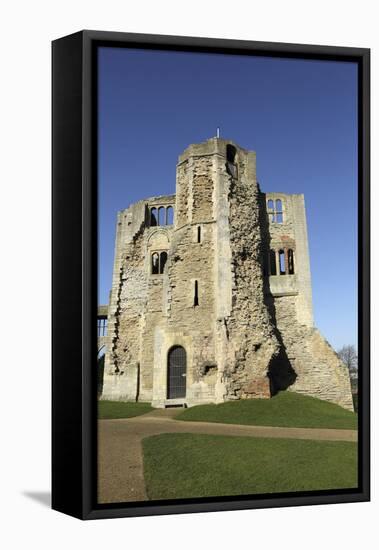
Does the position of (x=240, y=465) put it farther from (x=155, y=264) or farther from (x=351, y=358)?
(x=155, y=264)

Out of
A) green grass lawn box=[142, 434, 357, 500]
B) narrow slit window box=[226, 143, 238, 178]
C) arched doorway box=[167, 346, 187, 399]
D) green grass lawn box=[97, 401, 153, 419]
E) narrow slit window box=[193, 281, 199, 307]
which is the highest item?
narrow slit window box=[226, 143, 238, 178]

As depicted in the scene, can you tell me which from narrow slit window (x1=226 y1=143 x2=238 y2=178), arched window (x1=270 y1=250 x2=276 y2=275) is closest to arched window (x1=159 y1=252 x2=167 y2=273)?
narrow slit window (x1=226 y1=143 x2=238 y2=178)

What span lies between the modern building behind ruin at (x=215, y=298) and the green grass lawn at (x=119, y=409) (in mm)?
336

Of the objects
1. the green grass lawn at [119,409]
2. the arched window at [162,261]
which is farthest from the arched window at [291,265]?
the green grass lawn at [119,409]

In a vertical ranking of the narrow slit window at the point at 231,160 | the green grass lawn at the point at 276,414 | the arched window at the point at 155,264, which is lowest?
the green grass lawn at the point at 276,414

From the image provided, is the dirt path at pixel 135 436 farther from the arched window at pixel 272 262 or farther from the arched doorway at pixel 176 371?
the arched window at pixel 272 262

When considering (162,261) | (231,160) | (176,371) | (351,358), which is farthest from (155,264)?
(351,358)

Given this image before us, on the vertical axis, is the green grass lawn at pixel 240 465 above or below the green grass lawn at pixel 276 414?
below

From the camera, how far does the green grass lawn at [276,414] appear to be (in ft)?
59.1

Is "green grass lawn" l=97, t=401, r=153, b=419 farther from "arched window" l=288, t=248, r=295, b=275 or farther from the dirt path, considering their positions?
"arched window" l=288, t=248, r=295, b=275

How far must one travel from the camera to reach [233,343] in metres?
21.1

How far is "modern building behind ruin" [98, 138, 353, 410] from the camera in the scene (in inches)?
738

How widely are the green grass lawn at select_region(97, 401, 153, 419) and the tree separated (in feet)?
13.3

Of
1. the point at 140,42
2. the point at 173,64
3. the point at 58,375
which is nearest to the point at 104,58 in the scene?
the point at 140,42
